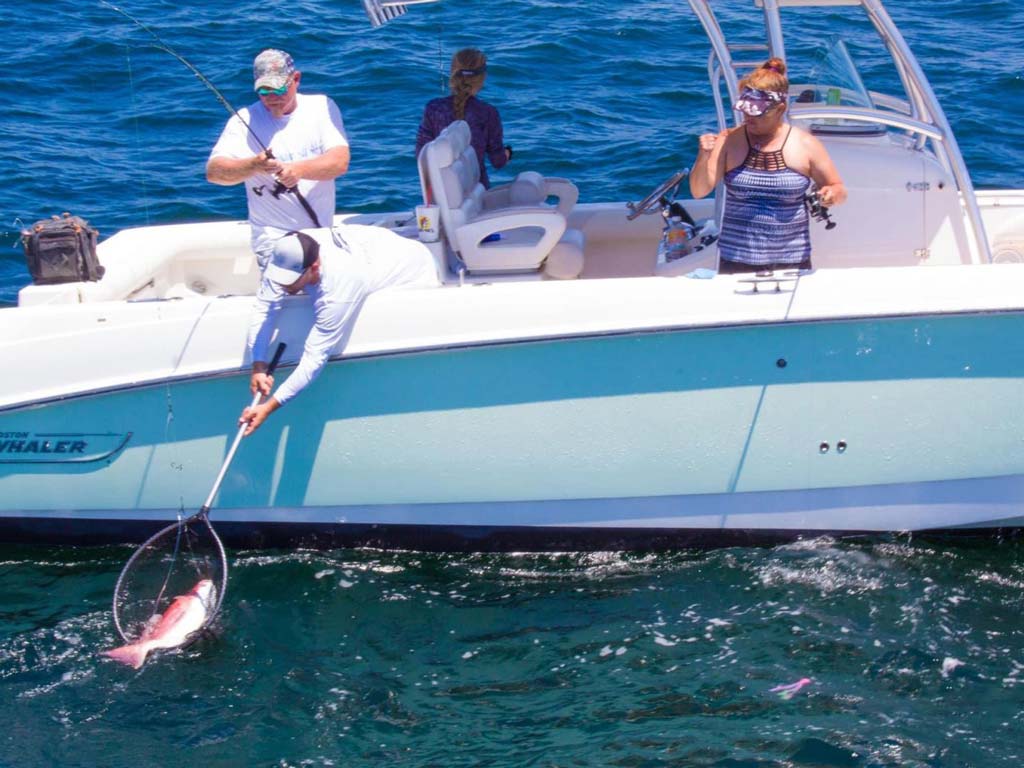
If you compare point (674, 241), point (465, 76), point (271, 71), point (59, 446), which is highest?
point (271, 71)

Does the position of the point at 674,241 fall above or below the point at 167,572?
above

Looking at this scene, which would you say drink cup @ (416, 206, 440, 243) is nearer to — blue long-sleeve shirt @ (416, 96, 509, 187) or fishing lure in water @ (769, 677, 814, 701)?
blue long-sleeve shirt @ (416, 96, 509, 187)

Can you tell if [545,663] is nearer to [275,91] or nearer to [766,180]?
[766,180]

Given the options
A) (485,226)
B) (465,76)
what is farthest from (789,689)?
(465,76)

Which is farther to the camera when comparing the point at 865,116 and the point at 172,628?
the point at 865,116

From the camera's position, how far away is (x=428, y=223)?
19.6 feet

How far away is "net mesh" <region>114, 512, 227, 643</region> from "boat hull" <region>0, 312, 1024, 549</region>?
12cm

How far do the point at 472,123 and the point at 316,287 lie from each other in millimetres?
1700

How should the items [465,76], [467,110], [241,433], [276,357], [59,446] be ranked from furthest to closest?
[467,110]
[465,76]
[59,446]
[276,357]
[241,433]

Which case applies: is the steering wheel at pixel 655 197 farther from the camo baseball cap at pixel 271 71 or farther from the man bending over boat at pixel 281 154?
the camo baseball cap at pixel 271 71

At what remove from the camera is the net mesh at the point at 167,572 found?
542 centimetres

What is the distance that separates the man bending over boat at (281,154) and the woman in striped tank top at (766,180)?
1536 millimetres

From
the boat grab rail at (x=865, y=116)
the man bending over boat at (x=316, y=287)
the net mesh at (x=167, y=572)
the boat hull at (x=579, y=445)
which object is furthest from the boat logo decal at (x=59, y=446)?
the boat grab rail at (x=865, y=116)

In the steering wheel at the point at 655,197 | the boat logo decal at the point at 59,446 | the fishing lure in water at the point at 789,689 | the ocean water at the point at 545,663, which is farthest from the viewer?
the steering wheel at the point at 655,197
